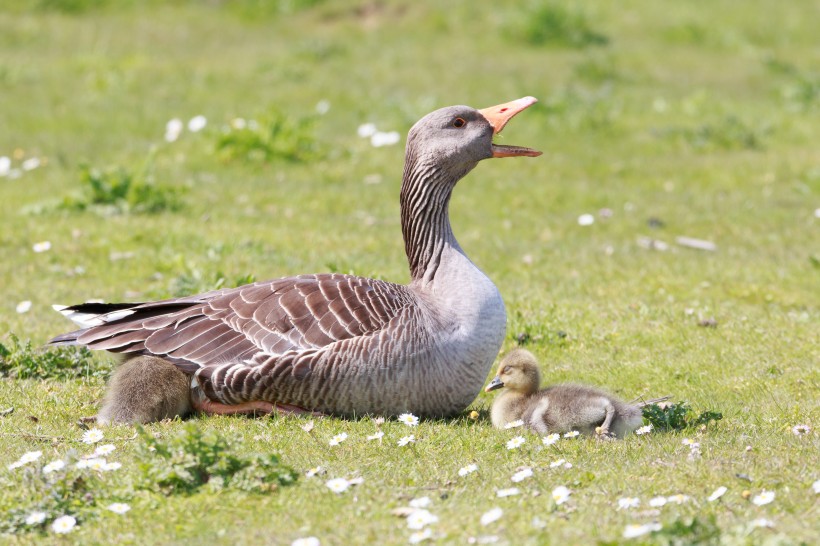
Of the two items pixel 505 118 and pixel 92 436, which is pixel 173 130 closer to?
pixel 505 118

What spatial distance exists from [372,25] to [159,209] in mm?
11667

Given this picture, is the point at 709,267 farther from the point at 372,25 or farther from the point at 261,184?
the point at 372,25

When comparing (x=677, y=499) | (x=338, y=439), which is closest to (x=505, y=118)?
(x=338, y=439)

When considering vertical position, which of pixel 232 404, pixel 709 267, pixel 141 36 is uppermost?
pixel 141 36

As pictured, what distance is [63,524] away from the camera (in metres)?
5.38

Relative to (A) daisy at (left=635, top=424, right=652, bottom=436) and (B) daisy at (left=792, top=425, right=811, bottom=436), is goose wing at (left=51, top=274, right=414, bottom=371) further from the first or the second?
(B) daisy at (left=792, top=425, right=811, bottom=436)

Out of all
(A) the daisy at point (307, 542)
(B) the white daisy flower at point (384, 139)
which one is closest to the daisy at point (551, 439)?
(A) the daisy at point (307, 542)

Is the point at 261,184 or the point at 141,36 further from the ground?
the point at 141,36

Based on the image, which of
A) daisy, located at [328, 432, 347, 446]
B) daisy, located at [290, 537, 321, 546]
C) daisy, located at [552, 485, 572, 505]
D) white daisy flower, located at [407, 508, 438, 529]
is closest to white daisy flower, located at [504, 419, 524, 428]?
daisy, located at [328, 432, 347, 446]

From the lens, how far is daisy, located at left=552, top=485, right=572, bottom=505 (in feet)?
17.7

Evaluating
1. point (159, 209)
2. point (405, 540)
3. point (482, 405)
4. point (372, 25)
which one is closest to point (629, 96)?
point (372, 25)

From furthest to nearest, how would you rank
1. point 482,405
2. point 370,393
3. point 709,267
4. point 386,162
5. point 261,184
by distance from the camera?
point 386,162
point 261,184
point 709,267
point 482,405
point 370,393

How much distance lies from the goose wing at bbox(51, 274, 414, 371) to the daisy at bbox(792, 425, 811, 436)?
2.56m

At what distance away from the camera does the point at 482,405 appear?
809 cm
